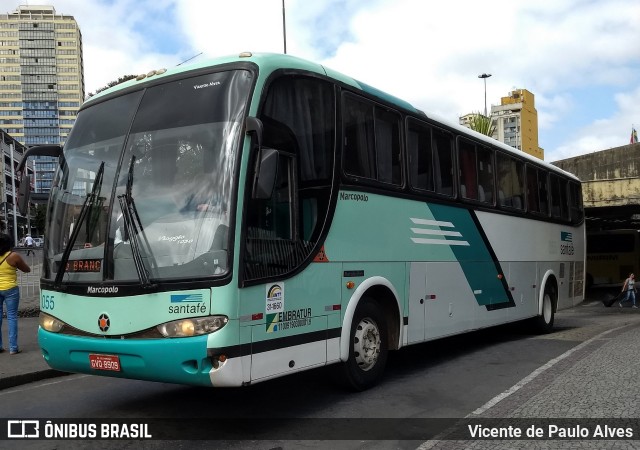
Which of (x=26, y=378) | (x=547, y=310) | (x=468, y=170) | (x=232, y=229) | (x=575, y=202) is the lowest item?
(x=26, y=378)

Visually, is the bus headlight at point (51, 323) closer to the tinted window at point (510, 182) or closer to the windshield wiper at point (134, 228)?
the windshield wiper at point (134, 228)

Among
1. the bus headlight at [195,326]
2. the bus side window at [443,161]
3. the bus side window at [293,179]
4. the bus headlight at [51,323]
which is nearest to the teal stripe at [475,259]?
the bus side window at [443,161]

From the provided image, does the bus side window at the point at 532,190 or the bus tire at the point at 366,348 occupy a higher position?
the bus side window at the point at 532,190

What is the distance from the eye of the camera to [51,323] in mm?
5676

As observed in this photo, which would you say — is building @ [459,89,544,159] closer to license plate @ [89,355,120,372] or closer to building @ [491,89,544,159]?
building @ [491,89,544,159]

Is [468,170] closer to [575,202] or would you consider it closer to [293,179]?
[293,179]

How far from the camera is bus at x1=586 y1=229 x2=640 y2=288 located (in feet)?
103

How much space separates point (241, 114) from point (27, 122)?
596ft

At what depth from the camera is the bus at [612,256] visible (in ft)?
103

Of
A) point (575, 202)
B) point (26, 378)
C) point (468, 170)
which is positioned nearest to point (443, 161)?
point (468, 170)

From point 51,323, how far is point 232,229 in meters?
2.13

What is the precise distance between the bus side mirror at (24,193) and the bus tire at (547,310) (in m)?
9.71

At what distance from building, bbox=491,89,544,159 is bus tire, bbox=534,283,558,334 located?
92510 millimetres

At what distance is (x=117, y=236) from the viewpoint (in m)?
5.22
